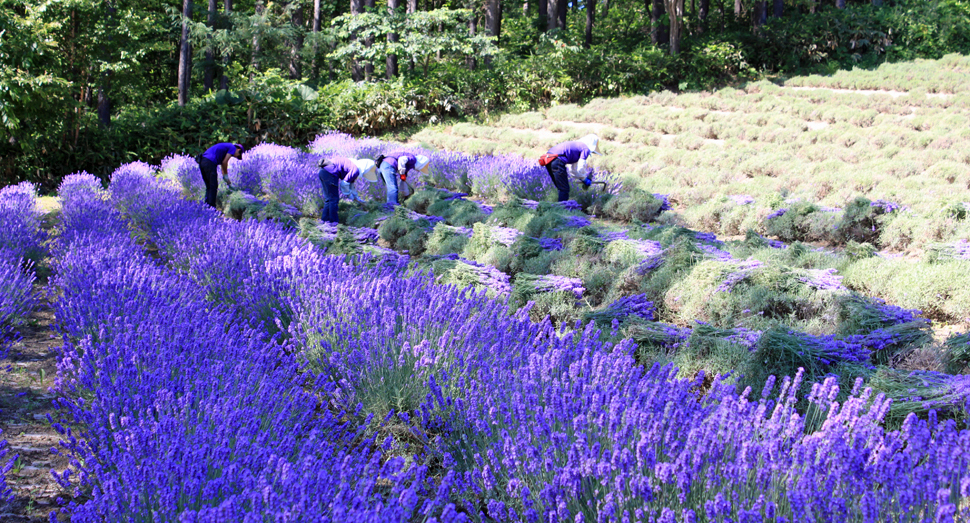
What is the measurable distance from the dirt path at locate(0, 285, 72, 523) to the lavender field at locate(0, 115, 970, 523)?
0.45 feet

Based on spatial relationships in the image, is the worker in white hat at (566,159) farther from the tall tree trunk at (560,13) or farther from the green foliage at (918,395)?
the tall tree trunk at (560,13)

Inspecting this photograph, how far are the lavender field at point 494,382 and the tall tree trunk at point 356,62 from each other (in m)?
14.2

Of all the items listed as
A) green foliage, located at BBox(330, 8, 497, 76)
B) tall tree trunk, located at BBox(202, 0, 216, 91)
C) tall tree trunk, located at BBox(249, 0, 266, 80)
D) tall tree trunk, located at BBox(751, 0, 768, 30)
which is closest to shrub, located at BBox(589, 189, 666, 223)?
green foliage, located at BBox(330, 8, 497, 76)

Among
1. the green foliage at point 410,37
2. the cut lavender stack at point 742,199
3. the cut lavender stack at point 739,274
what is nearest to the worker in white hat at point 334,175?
the cut lavender stack at point 742,199

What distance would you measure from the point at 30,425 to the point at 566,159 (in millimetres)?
6226

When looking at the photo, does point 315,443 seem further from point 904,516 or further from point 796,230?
point 796,230

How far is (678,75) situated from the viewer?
16.5m

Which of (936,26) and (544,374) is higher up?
(936,26)

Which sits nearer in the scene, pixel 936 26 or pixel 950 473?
pixel 950 473

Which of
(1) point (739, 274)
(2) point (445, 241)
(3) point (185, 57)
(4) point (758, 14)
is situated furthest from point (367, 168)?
(4) point (758, 14)

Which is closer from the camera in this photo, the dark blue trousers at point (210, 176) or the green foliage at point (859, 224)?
the green foliage at point (859, 224)

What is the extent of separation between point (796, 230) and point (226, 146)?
6832mm

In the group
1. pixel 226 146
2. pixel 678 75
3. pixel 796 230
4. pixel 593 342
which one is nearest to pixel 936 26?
pixel 678 75

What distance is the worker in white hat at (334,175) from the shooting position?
7504mm
